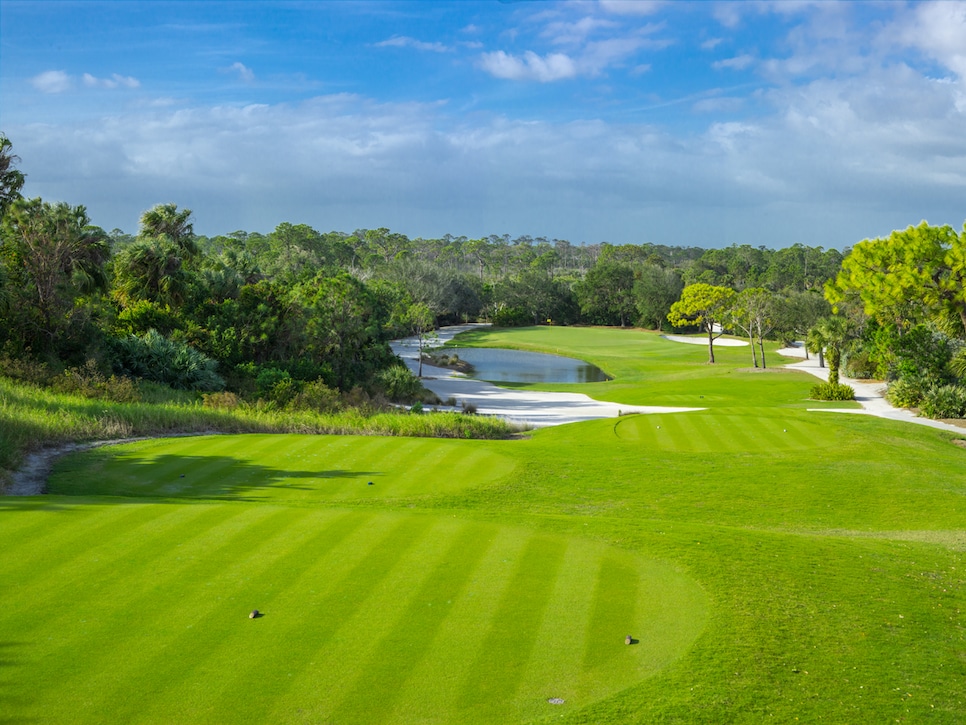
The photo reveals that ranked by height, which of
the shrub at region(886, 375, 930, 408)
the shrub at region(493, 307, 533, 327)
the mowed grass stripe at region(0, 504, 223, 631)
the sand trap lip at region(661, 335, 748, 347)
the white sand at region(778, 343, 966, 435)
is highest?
the shrub at region(493, 307, 533, 327)

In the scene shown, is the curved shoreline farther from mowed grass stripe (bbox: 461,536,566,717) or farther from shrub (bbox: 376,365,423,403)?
shrub (bbox: 376,365,423,403)

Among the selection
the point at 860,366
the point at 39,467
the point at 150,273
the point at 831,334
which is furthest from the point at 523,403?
the point at 39,467

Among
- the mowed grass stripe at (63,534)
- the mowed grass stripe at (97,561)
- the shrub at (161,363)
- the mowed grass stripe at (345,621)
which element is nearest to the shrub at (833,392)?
the shrub at (161,363)

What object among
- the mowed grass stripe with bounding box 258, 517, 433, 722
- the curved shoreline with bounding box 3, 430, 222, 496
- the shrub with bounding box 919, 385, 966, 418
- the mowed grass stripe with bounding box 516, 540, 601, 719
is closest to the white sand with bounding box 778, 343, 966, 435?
the shrub with bounding box 919, 385, 966, 418

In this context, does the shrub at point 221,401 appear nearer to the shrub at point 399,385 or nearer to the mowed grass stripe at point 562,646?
the shrub at point 399,385

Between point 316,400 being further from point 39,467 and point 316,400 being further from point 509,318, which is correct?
point 509,318

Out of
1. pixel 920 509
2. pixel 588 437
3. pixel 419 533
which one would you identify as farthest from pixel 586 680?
pixel 588 437
